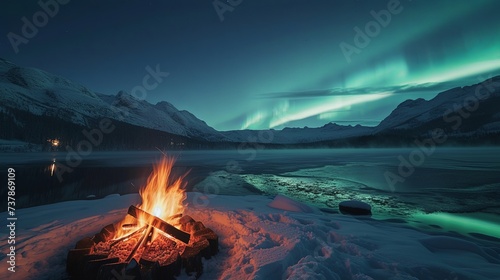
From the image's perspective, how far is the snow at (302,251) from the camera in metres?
4.77

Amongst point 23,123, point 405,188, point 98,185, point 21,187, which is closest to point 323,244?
point 405,188

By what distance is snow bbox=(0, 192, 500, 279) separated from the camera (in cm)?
477

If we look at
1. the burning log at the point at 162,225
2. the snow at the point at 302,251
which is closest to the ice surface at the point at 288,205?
the snow at the point at 302,251

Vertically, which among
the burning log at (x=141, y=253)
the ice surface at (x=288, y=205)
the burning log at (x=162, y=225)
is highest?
the burning log at (x=162, y=225)

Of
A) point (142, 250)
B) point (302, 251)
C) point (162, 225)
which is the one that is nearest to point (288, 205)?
point (302, 251)

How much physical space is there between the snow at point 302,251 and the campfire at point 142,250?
362 mm

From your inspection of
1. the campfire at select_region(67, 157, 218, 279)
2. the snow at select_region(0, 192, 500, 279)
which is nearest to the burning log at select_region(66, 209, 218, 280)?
the campfire at select_region(67, 157, 218, 279)

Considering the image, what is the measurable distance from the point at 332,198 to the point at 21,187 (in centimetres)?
2492

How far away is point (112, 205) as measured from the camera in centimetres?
1080

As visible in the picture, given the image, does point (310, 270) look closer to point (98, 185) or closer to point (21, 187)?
point (98, 185)

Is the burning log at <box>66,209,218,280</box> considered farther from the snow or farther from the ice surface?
the ice surface

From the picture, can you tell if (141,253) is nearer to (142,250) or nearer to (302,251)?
(142,250)

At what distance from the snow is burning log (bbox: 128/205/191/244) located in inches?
Answer: 33.5

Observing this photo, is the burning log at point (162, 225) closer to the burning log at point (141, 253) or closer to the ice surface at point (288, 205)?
the burning log at point (141, 253)
